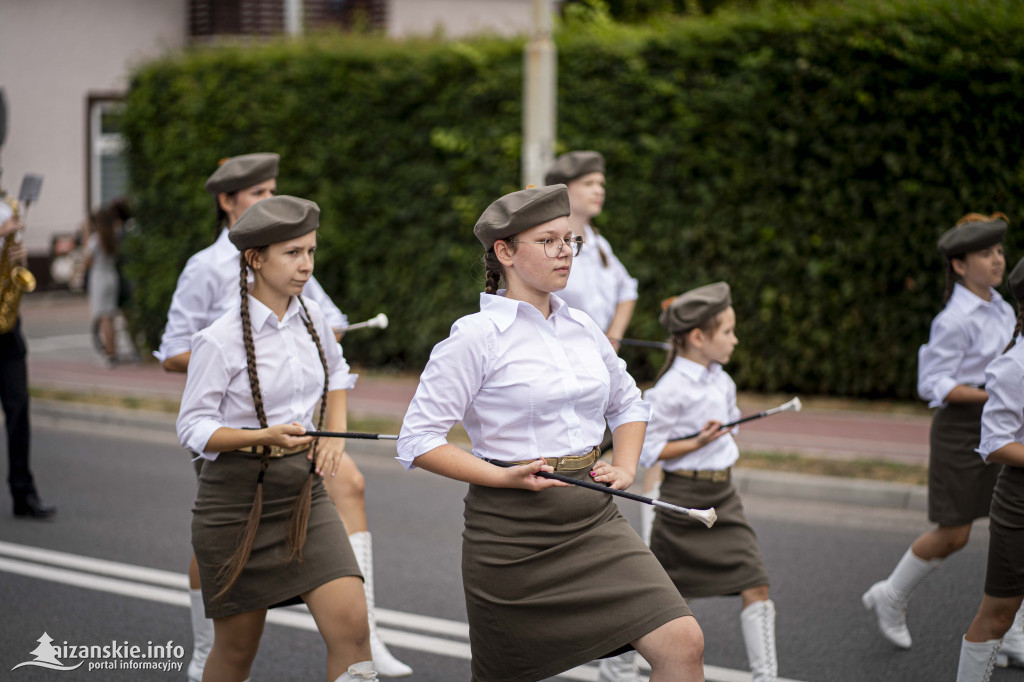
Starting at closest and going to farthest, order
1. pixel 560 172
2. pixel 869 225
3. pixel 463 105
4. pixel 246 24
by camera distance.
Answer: pixel 560 172 < pixel 869 225 < pixel 463 105 < pixel 246 24

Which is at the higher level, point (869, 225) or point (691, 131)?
point (691, 131)

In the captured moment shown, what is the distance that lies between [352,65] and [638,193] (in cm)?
364

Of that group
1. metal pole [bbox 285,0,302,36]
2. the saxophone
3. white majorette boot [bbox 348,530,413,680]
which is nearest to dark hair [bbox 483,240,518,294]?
white majorette boot [bbox 348,530,413,680]

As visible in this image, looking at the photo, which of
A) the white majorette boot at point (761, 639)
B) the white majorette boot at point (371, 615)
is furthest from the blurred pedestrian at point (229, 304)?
the white majorette boot at point (761, 639)

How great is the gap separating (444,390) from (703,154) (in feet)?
25.3

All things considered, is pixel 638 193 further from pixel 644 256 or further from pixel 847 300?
pixel 847 300

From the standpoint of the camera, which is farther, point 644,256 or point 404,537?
point 644,256

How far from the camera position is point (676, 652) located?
2.76 m

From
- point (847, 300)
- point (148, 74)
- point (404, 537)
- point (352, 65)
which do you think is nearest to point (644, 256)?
point (847, 300)

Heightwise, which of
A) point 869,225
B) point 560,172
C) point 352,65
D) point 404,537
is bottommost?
point 404,537

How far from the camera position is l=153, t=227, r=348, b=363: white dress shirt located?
4469 millimetres

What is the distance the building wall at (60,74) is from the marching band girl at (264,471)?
18724 mm

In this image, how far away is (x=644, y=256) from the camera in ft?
34.9

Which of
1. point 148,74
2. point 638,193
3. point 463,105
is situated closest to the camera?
point 638,193
